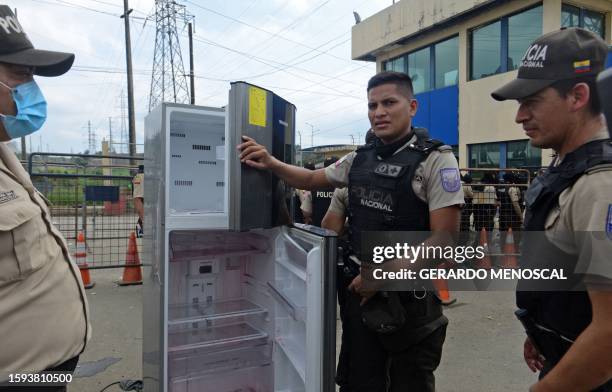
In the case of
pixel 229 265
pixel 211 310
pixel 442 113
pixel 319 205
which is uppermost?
pixel 442 113

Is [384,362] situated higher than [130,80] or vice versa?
[130,80]

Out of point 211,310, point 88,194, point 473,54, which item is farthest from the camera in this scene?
point 473,54

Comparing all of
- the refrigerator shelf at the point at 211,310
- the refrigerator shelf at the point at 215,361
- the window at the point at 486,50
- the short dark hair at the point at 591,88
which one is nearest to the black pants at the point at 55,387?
the refrigerator shelf at the point at 211,310

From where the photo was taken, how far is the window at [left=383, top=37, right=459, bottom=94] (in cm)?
1404

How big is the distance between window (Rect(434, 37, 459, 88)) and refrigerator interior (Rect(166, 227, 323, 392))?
13.1 metres

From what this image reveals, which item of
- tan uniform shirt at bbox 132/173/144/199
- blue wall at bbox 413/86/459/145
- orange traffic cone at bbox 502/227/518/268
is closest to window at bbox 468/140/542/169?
blue wall at bbox 413/86/459/145

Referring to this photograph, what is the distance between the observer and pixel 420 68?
611 inches

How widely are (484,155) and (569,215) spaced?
12.7 meters

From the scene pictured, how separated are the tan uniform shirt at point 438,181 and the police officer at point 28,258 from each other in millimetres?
1541

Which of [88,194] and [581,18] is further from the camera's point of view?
[581,18]

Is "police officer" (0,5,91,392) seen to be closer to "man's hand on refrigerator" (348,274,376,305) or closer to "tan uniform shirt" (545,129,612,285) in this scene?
"man's hand on refrigerator" (348,274,376,305)

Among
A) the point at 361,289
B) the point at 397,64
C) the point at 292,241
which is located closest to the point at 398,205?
the point at 361,289

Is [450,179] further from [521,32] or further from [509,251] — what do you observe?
[521,32]

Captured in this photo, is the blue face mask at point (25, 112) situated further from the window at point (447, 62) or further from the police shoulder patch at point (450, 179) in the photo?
the window at point (447, 62)
